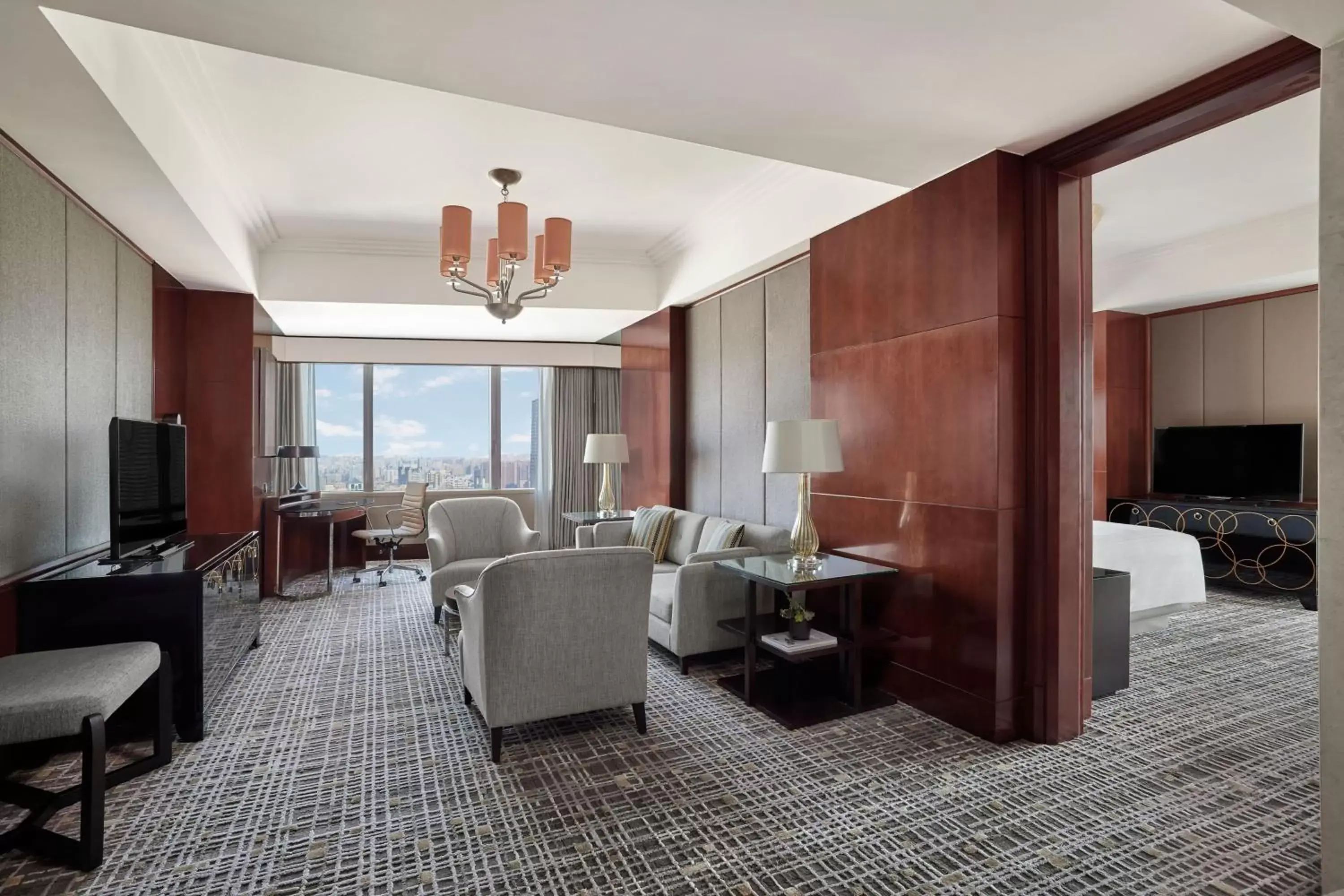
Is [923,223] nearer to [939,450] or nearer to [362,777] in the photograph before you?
[939,450]

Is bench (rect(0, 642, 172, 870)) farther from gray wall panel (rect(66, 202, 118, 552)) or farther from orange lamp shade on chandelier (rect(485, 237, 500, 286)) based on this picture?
orange lamp shade on chandelier (rect(485, 237, 500, 286))

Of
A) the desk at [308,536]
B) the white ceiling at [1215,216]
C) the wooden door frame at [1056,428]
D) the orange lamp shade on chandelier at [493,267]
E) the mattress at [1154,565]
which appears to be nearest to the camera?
the wooden door frame at [1056,428]

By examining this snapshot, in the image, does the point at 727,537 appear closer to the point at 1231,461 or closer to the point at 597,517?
the point at 597,517

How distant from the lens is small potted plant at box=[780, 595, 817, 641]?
11.2ft

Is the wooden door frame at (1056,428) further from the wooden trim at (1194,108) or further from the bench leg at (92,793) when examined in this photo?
the bench leg at (92,793)

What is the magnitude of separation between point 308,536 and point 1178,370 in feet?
28.3

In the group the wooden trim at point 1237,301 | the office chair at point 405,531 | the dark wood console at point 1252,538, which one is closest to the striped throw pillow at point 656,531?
the office chair at point 405,531

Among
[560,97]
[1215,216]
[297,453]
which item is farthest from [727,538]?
[297,453]

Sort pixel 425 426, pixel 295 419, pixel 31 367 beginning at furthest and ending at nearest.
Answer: pixel 425 426 < pixel 295 419 < pixel 31 367

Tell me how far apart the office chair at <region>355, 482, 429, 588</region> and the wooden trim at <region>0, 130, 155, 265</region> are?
3310mm

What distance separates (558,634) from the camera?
113 inches

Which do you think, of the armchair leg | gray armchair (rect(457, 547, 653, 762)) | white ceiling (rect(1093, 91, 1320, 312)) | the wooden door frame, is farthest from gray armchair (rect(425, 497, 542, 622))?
white ceiling (rect(1093, 91, 1320, 312))

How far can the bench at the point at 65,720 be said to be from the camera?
6.82 feet

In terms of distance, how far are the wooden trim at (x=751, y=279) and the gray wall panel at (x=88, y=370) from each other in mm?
3756
